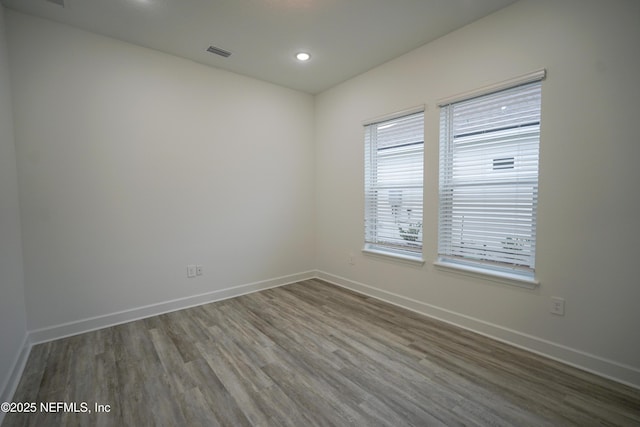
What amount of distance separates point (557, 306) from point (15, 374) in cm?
400

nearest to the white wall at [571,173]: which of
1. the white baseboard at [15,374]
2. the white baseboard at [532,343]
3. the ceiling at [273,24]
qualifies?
the white baseboard at [532,343]

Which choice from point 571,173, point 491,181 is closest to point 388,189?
point 491,181

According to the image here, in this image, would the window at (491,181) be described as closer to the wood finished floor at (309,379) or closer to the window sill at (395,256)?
the window sill at (395,256)

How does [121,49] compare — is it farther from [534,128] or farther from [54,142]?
[534,128]

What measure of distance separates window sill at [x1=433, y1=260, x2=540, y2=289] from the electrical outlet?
15 centimetres

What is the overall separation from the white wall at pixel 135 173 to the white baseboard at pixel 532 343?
1989 millimetres

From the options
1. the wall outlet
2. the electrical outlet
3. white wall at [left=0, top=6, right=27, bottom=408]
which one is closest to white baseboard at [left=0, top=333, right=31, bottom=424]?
white wall at [left=0, top=6, right=27, bottom=408]

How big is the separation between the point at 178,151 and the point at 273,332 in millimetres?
2247

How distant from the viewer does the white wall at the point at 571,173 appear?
190cm

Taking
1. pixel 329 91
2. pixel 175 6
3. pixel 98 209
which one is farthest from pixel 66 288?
pixel 329 91

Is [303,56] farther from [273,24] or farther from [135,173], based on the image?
[135,173]

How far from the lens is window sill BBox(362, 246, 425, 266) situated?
312cm

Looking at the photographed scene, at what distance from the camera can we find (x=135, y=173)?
9.69 ft

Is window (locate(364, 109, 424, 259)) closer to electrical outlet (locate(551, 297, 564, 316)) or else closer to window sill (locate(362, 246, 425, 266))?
window sill (locate(362, 246, 425, 266))
